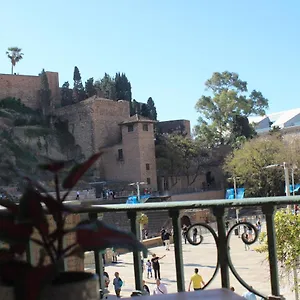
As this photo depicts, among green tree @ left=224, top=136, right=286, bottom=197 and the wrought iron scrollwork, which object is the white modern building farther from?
the wrought iron scrollwork

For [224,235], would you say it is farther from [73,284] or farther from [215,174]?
[215,174]

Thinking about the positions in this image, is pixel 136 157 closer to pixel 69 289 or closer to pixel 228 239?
pixel 228 239

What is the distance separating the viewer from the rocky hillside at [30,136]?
41938 mm

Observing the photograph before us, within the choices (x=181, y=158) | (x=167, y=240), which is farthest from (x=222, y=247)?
(x=181, y=158)

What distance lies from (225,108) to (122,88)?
15.1m

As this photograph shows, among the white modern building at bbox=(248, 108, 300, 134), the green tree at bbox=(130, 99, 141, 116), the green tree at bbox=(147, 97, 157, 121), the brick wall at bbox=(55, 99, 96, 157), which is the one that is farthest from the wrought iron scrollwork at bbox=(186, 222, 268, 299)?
the white modern building at bbox=(248, 108, 300, 134)

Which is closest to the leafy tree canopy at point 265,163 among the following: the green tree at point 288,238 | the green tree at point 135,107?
the green tree at point 135,107

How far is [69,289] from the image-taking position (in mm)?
1040

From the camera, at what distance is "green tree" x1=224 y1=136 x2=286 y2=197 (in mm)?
34406

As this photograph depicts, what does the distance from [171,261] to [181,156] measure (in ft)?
80.4

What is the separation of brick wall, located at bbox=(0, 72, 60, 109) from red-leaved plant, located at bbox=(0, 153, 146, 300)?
48.8 metres

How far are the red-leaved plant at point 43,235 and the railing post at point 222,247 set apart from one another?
38.9 inches

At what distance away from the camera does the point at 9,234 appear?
1076 millimetres

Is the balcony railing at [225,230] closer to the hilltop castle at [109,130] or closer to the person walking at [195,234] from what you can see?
the person walking at [195,234]
